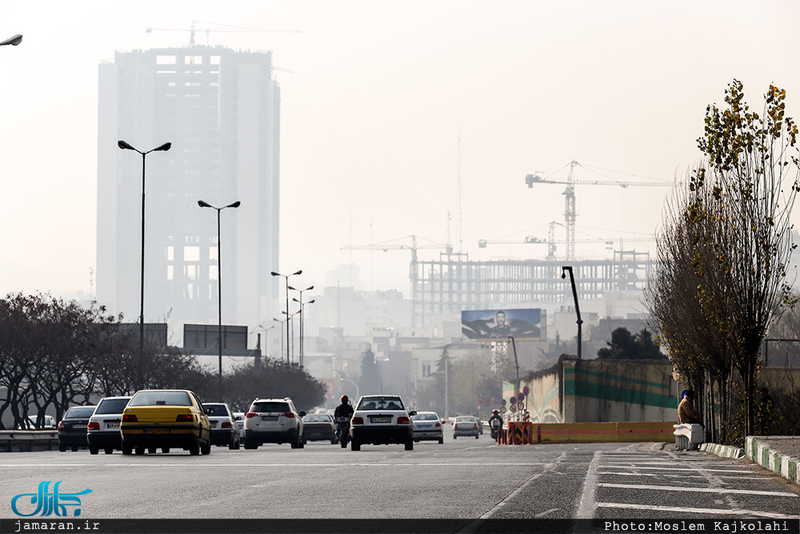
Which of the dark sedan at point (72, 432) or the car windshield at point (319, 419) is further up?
the dark sedan at point (72, 432)

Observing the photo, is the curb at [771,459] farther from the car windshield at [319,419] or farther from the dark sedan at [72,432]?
the car windshield at [319,419]

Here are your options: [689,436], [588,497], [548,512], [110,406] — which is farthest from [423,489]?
[110,406]

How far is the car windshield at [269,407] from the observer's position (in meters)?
39.7

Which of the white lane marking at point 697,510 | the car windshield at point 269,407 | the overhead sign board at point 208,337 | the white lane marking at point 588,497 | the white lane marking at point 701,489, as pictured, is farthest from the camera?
the overhead sign board at point 208,337

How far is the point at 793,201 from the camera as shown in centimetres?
2684

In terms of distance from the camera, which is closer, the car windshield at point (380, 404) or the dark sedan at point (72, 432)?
the car windshield at point (380, 404)

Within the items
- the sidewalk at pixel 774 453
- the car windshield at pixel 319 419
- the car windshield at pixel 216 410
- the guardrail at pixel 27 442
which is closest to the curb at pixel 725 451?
the sidewalk at pixel 774 453

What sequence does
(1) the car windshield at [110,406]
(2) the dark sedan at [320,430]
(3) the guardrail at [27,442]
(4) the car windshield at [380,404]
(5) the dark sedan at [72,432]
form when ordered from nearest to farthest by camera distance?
(1) the car windshield at [110,406]
(4) the car windshield at [380,404]
(5) the dark sedan at [72,432]
(3) the guardrail at [27,442]
(2) the dark sedan at [320,430]

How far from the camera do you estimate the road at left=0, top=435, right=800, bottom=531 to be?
41.7 feet

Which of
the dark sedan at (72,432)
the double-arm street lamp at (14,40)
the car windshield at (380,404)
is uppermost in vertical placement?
the double-arm street lamp at (14,40)

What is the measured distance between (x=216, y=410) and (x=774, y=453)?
2453cm

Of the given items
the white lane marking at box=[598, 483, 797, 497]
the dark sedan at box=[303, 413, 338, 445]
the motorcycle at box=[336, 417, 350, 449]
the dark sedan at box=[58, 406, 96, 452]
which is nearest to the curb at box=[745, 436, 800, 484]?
the white lane marking at box=[598, 483, 797, 497]

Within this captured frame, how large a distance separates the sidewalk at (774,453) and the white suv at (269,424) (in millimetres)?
15952

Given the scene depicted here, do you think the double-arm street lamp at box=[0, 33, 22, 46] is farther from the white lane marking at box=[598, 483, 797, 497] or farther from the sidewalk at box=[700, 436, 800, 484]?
the white lane marking at box=[598, 483, 797, 497]
